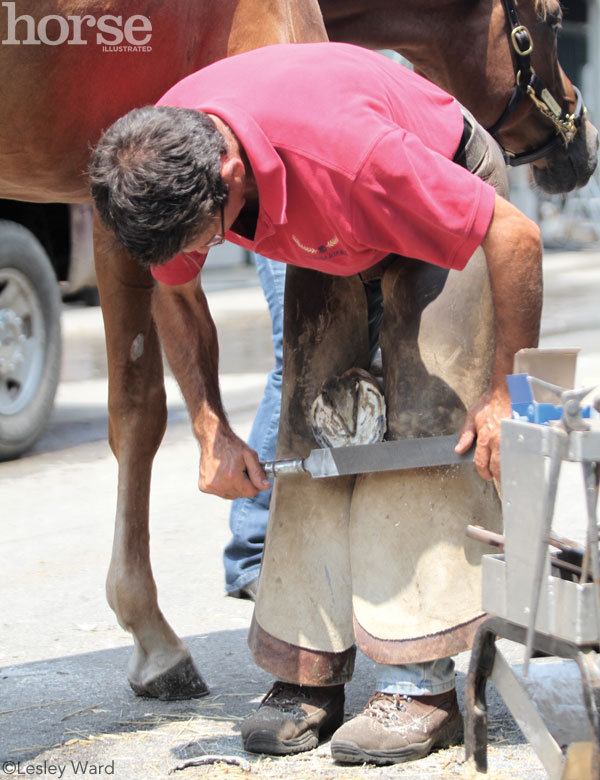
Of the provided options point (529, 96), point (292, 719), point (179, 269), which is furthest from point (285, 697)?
point (529, 96)

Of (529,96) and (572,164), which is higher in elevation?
(529,96)

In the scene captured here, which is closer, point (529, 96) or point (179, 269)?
point (179, 269)

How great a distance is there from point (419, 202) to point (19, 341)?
3.95 metres

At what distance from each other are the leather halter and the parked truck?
105 inches

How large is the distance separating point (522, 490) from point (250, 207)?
93 centimetres

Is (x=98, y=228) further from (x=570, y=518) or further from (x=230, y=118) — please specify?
(x=570, y=518)

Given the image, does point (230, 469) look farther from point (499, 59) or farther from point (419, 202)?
point (499, 59)

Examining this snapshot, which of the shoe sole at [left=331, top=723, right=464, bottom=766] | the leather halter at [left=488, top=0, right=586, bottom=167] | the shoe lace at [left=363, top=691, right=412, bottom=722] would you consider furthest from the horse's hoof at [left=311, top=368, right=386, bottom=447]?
the leather halter at [left=488, top=0, right=586, bottom=167]

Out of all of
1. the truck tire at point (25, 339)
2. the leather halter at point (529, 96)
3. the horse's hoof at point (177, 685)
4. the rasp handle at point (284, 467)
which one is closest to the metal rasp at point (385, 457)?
the rasp handle at point (284, 467)

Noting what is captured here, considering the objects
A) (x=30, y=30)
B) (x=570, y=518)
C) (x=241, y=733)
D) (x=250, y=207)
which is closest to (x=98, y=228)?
(x=30, y=30)

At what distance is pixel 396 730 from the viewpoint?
8.57 ft

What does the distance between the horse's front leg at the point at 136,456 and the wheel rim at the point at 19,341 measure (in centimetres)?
263

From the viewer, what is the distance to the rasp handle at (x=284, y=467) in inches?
108

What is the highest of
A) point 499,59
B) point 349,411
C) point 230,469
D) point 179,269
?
point 499,59
